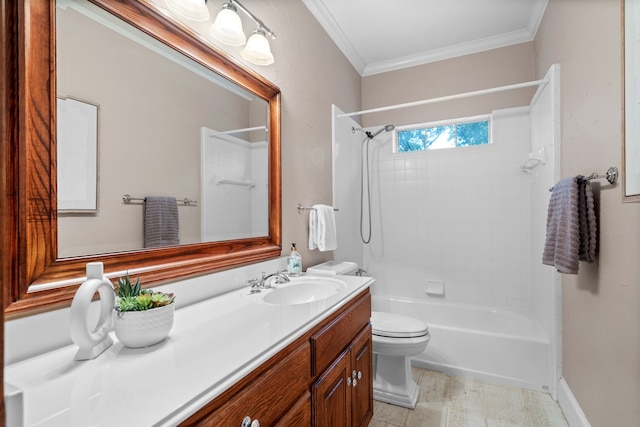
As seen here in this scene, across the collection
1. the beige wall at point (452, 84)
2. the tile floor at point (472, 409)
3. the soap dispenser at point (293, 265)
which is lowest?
the tile floor at point (472, 409)

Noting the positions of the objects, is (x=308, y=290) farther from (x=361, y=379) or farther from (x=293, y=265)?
(x=361, y=379)

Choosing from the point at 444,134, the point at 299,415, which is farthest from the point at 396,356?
the point at 444,134

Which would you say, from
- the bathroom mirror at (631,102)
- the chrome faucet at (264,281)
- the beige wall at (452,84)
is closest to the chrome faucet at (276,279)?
the chrome faucet at (264,281)

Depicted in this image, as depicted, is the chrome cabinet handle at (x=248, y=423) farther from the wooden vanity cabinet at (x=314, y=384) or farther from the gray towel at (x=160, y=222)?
the gray towel at (x=160, y=222)

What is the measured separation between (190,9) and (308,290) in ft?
4.29

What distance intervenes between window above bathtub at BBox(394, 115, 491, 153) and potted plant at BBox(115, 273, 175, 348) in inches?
108

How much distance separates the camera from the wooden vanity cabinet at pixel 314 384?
2.35ft

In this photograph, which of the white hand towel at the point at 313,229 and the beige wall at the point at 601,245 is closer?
the beige wall at the point at 601,245

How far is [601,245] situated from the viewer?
1.37 meters

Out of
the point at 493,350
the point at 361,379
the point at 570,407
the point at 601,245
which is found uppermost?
the point at 601,245

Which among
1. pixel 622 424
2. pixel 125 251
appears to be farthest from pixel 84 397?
pixel 622 424

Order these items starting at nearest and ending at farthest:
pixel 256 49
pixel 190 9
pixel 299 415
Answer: pixel 299 415 < pixel 190 9 < pixel 256 49

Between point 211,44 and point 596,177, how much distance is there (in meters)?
1.80

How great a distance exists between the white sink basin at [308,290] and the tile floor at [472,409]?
0.87 meters
